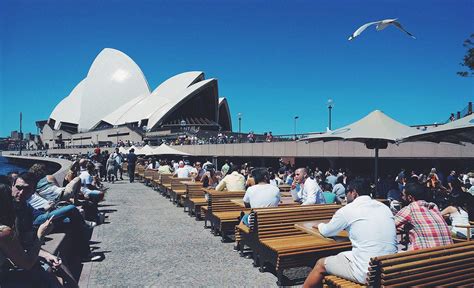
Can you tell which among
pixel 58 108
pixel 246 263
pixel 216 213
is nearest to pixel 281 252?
pixel 246 263

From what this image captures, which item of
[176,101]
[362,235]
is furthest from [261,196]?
[176,101]

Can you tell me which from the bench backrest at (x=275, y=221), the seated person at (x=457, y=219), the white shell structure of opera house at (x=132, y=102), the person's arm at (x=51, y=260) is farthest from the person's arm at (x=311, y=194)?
the white shell structure of opera house at (x=132, y=102)

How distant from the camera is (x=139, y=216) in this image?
380 inches

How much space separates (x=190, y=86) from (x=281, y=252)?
213ft

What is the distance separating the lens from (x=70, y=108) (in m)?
89.2

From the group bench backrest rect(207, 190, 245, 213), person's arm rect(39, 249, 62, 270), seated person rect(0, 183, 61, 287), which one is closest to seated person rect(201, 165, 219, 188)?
bench backrest rect(207, 190, 245, 213)

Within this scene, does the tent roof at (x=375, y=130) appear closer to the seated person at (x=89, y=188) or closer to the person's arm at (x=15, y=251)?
the seated person at (x=89, y=188)

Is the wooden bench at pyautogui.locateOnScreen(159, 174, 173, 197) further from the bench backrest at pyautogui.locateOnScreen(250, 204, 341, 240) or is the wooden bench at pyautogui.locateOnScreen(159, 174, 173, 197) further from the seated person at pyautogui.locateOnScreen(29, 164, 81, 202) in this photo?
the bench backrest at pyautogui.locateOnScreen(250, 204, 341, 240)

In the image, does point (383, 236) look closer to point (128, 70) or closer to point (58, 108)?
point (128, 70)

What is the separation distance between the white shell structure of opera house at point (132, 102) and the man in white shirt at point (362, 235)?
201 ft

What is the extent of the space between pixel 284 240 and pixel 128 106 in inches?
2993

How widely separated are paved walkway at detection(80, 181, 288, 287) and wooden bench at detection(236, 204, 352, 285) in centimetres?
30

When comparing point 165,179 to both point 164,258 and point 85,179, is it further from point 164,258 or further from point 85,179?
point 164,258

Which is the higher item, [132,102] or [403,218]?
[132,102]
